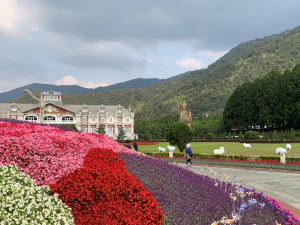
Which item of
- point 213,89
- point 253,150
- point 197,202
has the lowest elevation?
point 253,150

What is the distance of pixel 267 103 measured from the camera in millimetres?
60969

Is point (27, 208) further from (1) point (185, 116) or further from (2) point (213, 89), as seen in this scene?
(2) point (213, 89)

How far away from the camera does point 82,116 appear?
79.0 metres

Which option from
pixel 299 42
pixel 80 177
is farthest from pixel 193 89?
pixel 80 177

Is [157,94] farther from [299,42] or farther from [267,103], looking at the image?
[267,103]

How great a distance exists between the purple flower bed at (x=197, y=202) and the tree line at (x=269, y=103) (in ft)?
163

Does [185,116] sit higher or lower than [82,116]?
lower

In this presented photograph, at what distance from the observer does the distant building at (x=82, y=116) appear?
7638 centimetres

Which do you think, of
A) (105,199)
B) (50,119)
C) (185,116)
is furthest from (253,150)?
(50,119)

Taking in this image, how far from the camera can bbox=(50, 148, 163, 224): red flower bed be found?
5.25m

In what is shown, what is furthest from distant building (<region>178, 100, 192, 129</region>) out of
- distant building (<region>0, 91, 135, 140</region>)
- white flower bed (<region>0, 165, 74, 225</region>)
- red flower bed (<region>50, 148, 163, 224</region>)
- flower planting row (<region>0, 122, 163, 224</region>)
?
white flower bed (<region>0, 165, 74, 225</region>)

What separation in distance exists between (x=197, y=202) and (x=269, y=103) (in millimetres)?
58346

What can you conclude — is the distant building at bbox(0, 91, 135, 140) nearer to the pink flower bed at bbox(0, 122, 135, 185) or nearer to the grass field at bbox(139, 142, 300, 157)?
the grass field at bbox(139, 142, 300, 157)

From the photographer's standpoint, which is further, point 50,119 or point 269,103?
point 50,119
